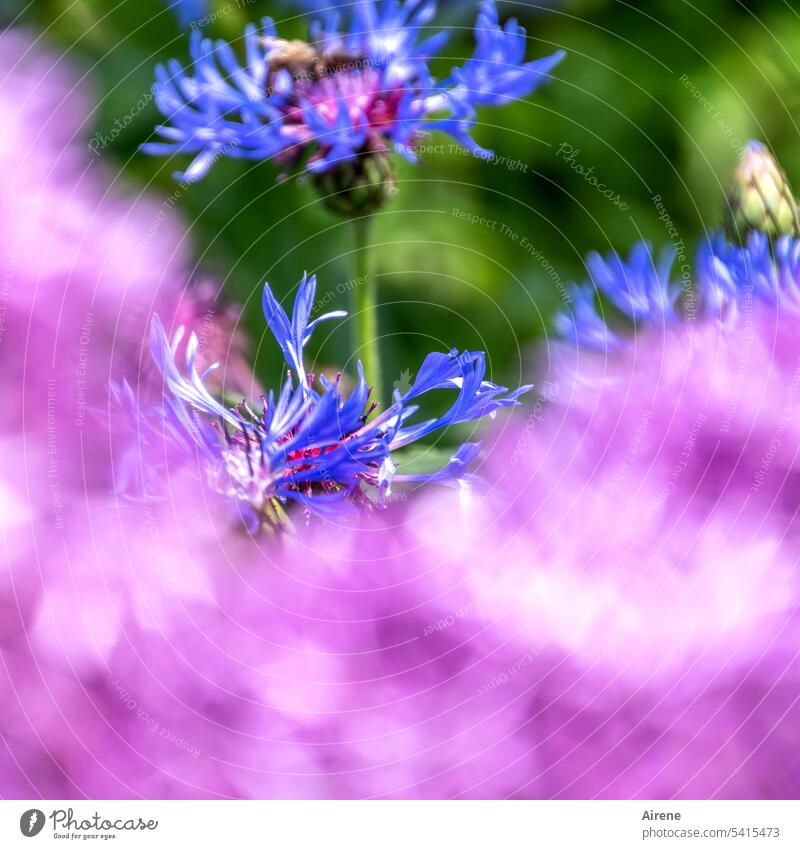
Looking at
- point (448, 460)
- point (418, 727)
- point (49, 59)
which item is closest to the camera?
point (418, 727)

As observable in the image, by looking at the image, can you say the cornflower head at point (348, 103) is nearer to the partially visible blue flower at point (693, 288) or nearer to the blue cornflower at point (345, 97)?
the blue cornflower at point (345, 97)

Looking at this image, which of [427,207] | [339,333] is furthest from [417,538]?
[427,207]

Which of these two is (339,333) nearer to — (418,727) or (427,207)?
(427,207)

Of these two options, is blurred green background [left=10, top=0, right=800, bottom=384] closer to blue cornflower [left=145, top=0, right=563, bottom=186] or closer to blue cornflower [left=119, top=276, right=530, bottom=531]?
blue cornflower [left=145, top=0, right=563, bottom=186]
